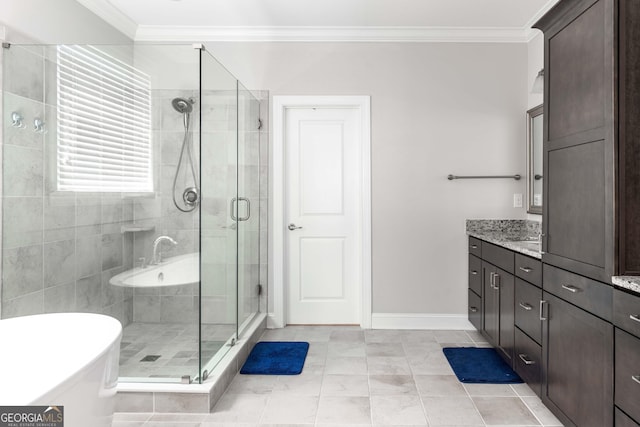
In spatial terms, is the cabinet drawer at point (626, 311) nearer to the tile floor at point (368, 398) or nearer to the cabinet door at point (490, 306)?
the tile floor at point (368, 398)

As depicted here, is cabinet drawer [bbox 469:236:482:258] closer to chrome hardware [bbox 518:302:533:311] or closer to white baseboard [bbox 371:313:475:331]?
white baseboard [bbox 371:313:475:331]

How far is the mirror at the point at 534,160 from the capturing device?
3.28 meters

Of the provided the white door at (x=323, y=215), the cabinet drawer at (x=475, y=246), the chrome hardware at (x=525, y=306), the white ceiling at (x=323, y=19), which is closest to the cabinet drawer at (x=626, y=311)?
the chrome hardware at (x=525, y=306)

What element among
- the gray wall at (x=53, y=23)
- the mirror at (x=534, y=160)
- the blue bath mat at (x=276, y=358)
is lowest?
the blue bath mat at (x=276, y=358)

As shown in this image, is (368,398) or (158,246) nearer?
(158,246)

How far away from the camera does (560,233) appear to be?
6.47 ft

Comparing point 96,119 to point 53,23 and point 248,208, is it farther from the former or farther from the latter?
point 248,208

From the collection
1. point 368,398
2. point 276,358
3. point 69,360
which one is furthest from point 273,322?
point 69,360

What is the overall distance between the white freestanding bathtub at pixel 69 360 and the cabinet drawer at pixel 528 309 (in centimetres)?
209

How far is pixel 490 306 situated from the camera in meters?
2.96

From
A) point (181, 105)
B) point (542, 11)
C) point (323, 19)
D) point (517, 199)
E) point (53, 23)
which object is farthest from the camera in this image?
point (517, 199)

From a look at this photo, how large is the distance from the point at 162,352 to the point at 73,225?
88 centimetres

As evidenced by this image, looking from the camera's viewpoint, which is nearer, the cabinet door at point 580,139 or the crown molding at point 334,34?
the cabinet door at point 580,139

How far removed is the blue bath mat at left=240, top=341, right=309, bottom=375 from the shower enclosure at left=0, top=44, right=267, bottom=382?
545mm
